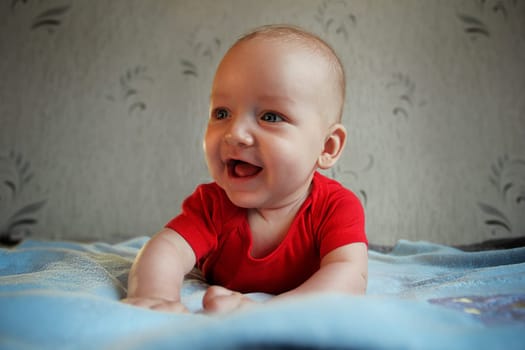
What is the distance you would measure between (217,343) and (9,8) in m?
1.83

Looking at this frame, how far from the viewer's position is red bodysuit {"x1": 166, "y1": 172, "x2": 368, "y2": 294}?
689 mm

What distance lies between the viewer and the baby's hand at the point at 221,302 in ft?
1.56

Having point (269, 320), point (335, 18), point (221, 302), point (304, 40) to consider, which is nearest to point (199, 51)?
point (335, 18)

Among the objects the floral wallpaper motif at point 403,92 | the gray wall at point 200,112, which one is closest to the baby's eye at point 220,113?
the gray wall at point 200,112

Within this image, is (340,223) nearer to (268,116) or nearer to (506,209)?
(268,116)

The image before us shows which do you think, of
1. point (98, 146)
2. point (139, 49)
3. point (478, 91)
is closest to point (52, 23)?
point (139, 49)

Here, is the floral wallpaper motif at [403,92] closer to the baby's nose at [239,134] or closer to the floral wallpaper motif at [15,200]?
the baby's nose at [239,134]

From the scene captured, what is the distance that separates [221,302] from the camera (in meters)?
0.48

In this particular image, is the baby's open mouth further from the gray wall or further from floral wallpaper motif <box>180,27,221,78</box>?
floral wallpaper motif <box>180,27,221,78</box>

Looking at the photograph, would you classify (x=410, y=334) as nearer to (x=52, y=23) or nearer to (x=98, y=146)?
(x=98, y=146)

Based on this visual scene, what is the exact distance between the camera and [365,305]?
314mm

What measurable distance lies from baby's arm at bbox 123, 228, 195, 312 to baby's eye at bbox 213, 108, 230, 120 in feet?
0.70

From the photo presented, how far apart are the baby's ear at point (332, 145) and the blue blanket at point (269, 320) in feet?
0.93

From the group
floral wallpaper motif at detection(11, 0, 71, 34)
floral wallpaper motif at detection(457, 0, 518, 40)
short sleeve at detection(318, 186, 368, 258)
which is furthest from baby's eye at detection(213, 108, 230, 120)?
floral wallpaper motif at detection(457, 0, 518, 40)
